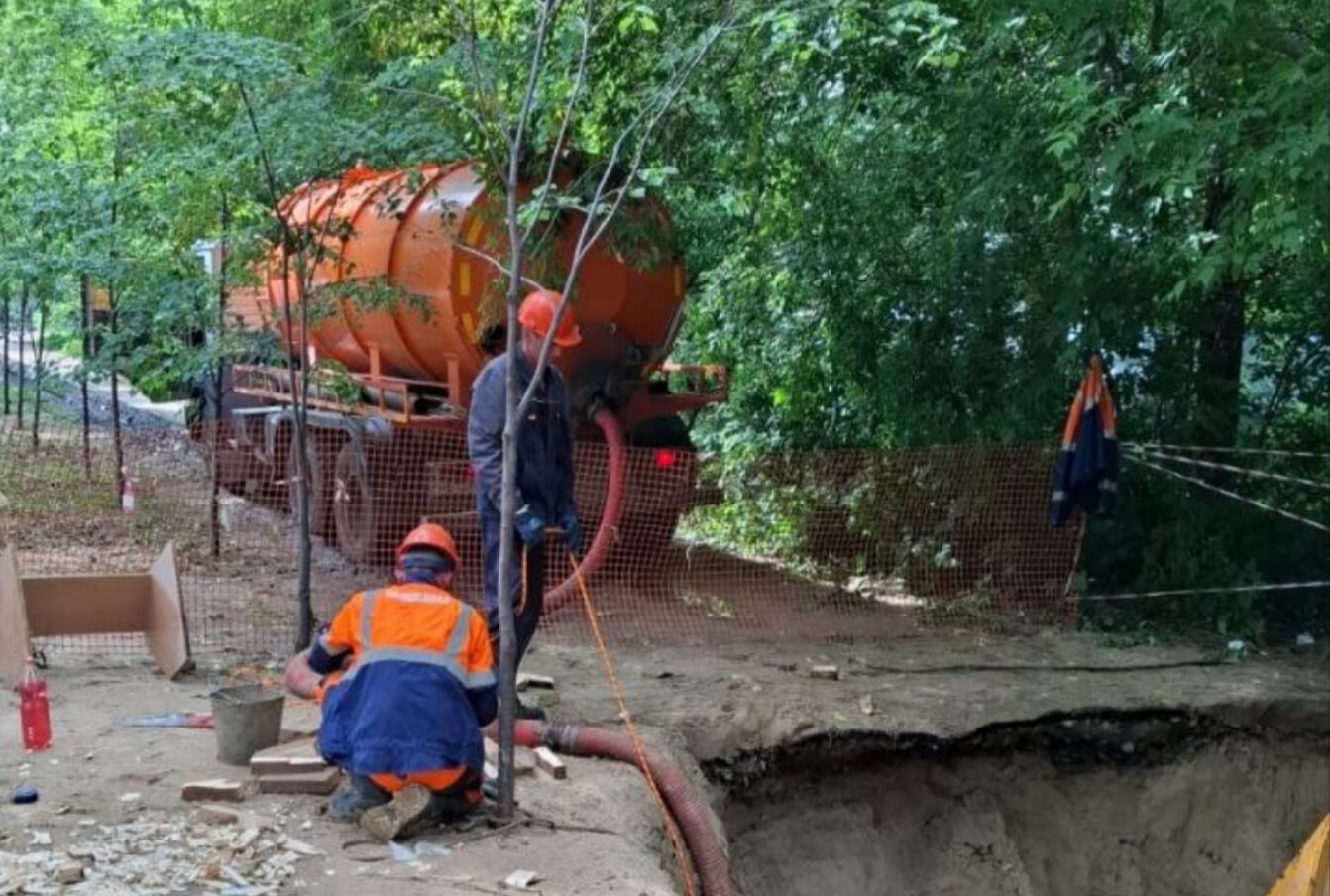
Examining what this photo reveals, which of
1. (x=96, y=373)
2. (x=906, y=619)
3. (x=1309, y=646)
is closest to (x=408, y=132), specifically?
(x=96, y=373)

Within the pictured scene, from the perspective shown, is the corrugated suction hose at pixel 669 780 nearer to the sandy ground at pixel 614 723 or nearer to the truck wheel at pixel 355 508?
the sandy ground at pixel 614 723

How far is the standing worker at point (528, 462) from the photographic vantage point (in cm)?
603

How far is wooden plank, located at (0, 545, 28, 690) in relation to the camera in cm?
692

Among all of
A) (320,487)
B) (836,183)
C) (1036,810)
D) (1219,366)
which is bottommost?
(1036,810)

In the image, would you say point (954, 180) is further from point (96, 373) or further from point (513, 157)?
point (96, 373)

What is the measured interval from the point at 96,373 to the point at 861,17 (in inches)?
235

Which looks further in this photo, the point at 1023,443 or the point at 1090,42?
the point at 1023,443

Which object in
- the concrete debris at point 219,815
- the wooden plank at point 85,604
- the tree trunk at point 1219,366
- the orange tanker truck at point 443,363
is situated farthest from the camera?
the tree trunk at point 1219,366

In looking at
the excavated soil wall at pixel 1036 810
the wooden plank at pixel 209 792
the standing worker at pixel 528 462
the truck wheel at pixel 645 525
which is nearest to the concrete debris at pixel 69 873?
the wooden plank at pixel 209 792

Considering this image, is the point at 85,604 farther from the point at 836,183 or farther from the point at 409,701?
the point at 836,183

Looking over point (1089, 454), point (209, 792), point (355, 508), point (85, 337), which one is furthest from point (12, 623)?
point (1089, 454)

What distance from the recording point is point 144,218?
8438 millimetres

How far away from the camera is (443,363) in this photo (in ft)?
31.3

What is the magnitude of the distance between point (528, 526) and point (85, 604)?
290 centimetres
